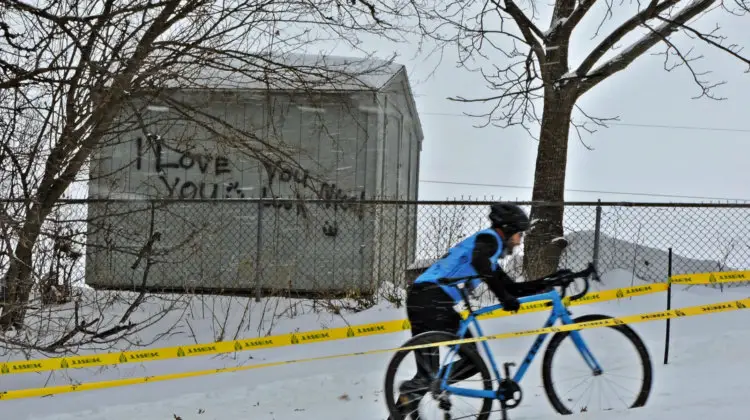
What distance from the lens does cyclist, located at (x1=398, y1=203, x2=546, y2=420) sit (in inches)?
164

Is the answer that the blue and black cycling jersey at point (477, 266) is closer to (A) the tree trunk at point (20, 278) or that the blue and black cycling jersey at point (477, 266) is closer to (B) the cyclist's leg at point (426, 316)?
(B) the cyclist's leg at point (426, 316)

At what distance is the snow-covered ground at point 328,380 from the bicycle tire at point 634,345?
11 centimetres

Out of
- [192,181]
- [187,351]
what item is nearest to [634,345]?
[187,351]

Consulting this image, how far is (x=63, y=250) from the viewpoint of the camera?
23.6ft

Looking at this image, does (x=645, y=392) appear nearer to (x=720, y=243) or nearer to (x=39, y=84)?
(x=39, y=84)

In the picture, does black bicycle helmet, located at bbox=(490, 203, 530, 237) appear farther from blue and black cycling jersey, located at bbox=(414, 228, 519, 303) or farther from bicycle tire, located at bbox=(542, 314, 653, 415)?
bicycle tire, located at bbox=(542, 314, 653, 415)

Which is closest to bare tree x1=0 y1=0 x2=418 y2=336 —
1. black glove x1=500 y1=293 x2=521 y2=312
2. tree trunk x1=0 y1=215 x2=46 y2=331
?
tree trunk x1=0 y1=215 x2=46 y2=331

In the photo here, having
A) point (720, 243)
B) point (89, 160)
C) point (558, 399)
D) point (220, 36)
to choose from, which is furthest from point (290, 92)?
point (720, 243)

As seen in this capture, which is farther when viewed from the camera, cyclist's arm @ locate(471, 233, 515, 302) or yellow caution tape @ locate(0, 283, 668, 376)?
yellow caution tape @ locate(0, 283, 668, 376)

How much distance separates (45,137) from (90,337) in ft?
6.90

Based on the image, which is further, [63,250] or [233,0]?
[233,0]

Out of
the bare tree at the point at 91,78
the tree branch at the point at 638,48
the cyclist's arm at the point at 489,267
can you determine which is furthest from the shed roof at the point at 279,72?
the cyclist's arm at the point at 489,267

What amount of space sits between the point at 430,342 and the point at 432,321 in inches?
7.9

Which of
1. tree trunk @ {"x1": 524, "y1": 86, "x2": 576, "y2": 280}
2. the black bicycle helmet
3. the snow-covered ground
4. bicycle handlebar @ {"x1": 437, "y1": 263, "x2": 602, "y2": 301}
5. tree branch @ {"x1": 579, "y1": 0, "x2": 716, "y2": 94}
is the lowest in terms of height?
the snow-covered ground
